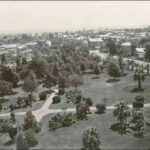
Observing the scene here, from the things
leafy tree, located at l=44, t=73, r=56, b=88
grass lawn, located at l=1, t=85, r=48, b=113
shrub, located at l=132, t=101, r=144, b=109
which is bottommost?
grass lawn, located at l=1, t=85, r=48, b=113

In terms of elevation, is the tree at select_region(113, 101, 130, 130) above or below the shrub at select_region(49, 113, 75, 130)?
above

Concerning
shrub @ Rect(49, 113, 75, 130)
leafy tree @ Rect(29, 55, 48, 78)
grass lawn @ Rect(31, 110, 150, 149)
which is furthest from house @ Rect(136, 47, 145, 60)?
shrub @ Rect(49, 113, 75, 130)

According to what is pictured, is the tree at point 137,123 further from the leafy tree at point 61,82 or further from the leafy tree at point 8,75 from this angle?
the leafy tree at point 8,75

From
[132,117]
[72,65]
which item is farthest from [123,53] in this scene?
[132,117]

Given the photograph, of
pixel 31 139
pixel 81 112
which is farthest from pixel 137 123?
pixel 31 139

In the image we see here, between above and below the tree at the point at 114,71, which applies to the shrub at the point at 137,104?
below

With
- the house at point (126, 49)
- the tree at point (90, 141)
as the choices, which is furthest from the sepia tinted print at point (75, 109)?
the house at point (126, 49)

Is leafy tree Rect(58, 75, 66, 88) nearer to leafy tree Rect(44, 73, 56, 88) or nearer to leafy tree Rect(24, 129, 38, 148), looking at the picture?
leafy tree Rect(44, 73, 56, 88)

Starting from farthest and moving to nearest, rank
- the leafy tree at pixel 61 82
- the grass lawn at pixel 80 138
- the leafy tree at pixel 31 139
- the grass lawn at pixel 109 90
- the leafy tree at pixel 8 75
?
the leafy tree at pixel 8 75 < the leafy tree at pixel 61 82 < the grass lawn at pixel 109 90 < the leafy tree at pixel 31 139 < the grass lawn at pixel 80 138

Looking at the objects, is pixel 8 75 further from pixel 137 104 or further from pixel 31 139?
pixel 31 139

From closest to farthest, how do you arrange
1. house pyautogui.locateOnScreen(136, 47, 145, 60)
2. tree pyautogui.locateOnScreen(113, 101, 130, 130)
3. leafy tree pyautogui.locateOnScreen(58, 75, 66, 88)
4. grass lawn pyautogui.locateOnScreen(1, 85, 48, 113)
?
tree pyautogui.locateOnScreen(113, 101, 130, 130), grass lawn pyautogui.locateOnScreen(1, 85, 48, 113), leafy tree pyautogui.locateOnScreen(58, 75, 66, 88), house pyautogui.locateOnScreen(136, 47, 145, 60)

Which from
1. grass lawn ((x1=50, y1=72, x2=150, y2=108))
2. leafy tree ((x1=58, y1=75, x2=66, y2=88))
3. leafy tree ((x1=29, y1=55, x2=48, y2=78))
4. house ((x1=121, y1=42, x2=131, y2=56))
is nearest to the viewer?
grass lawn ((x1=50, y1=72, x2=150, y2=108))

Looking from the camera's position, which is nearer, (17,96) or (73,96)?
(73,96)
